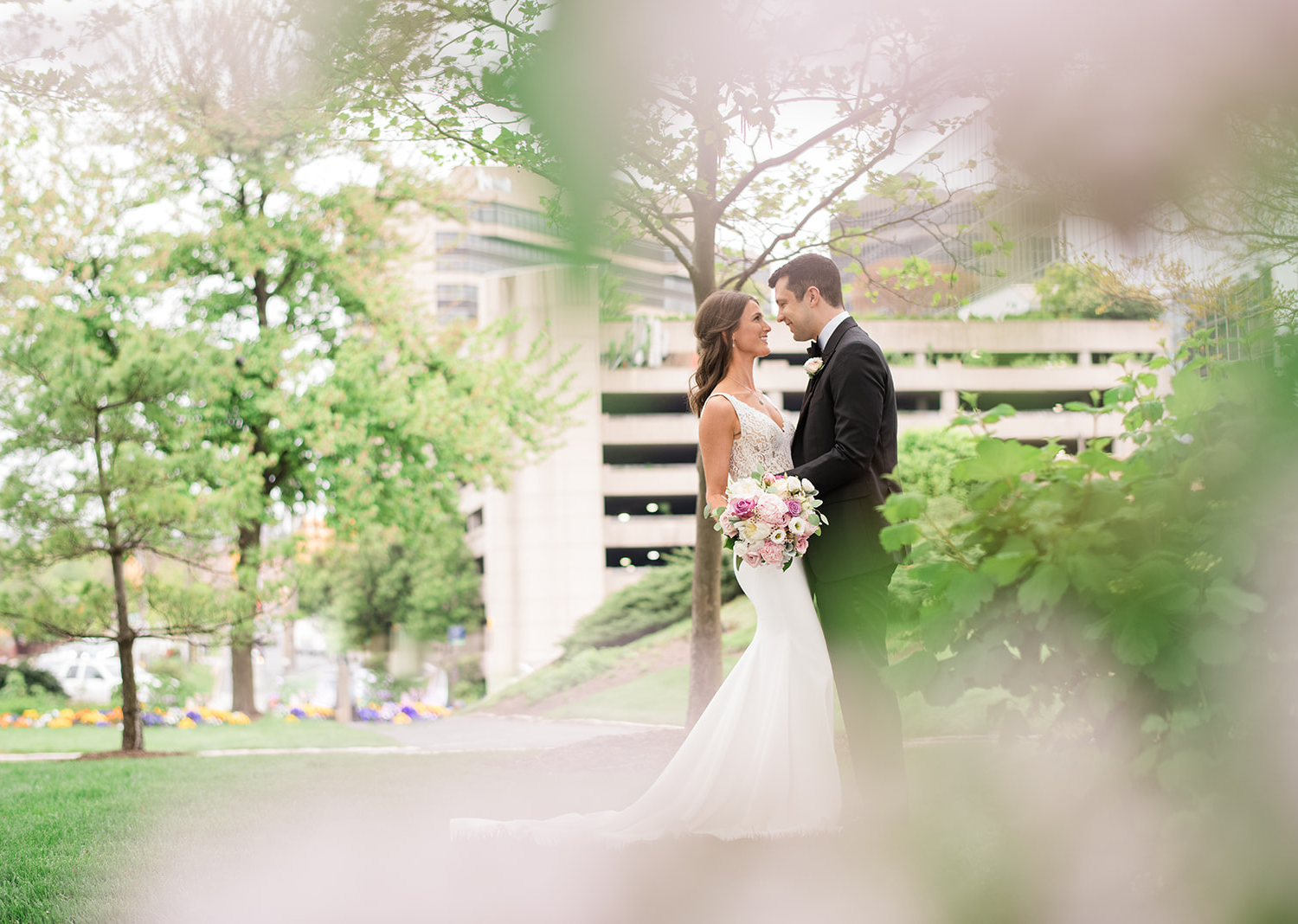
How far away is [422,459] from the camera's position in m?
17.8

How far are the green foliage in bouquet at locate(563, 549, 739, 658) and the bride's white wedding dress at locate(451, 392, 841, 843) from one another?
18315 millimetres

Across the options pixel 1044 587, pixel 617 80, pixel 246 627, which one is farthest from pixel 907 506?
pixel 246 627

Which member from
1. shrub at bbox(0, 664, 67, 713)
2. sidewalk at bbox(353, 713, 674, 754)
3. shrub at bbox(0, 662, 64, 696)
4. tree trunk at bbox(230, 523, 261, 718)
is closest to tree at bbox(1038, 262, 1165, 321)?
sidewalk at bbox(353, 713, 674, 754)

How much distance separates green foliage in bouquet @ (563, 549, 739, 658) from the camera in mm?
22438

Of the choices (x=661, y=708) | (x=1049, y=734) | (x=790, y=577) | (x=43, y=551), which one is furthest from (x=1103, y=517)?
(x=661, y=708)

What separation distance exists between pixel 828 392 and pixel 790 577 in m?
0.73

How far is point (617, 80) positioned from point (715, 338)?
2997mm

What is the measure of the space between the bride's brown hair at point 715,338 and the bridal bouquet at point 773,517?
56 centimetres

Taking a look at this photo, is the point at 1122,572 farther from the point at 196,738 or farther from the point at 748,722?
the point at 196,738

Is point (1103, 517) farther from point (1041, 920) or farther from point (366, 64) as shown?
point (366, 64)

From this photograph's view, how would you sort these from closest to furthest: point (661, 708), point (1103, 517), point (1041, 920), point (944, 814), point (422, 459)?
point (1103, 517), point (1041, 920), point (944, 814), point (661, 708), point (422, 459)

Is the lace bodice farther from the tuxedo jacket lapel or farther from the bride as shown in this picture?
the tuxedo jacket lapel

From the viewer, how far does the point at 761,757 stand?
361cm

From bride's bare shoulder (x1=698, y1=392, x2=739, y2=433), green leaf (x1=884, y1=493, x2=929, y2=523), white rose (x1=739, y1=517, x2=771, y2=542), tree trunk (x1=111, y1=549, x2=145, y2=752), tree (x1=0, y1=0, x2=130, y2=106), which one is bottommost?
tree trunk (x1=111, y1=549, x2=145, y2=752)
